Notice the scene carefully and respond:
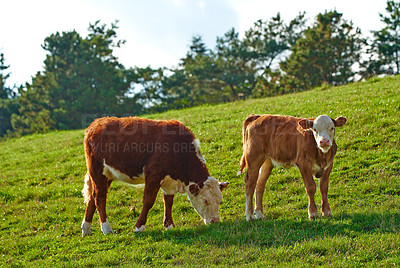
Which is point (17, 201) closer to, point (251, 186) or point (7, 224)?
point (7, 224)

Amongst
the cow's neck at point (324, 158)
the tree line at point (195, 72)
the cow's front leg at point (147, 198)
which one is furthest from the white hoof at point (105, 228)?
the tree line at point (195, 72)

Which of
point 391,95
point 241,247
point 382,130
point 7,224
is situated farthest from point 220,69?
point 241,247

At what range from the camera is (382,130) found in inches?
586

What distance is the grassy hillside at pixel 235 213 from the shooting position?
24.2 ft

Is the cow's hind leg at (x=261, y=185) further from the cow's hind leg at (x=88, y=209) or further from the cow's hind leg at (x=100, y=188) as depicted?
the cow's hind leg at (x=88, y=209)

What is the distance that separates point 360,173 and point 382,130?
3472 mm

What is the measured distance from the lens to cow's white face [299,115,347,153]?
8625mm

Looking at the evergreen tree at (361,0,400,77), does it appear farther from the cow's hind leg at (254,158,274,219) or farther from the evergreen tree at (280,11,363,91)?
the cow's hind leg at (254,158,274,219)

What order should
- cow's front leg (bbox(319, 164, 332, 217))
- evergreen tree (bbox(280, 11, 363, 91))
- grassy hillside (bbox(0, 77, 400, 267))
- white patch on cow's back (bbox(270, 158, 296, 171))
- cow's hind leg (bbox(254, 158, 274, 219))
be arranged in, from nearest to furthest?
1. grassy hillside (bbox(0, 77, 400, 267))
2. cow's front leg (bbox(319, 164, 332, 217))
3. white patch on cow's back (bbox(270, 158, 296, 171))
4. cow's hind leg (bbox(254, 158, 274, 219))
5. evergreen tree (bbox(280, 11, 363, 91))

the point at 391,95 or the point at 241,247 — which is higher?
the point at 391,95

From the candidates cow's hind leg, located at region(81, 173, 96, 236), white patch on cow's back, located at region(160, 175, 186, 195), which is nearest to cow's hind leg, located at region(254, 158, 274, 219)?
white patch on cow's back, located at region(160, 175, 186, 195)

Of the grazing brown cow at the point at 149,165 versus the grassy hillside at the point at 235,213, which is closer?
the grassy hillside at the point at 235,213

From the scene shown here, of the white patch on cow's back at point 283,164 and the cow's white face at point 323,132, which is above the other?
the cow's white face at point 323,132

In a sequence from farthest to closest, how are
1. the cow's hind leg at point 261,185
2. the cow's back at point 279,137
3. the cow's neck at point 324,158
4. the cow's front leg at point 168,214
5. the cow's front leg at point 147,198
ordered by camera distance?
the cow's front leg at point 168,214 < the cow's hind leg at point 261,185 < the cow's front leg at point 147,198 < the cow's back at point 279,137 < the cow's neck at point 324,158
